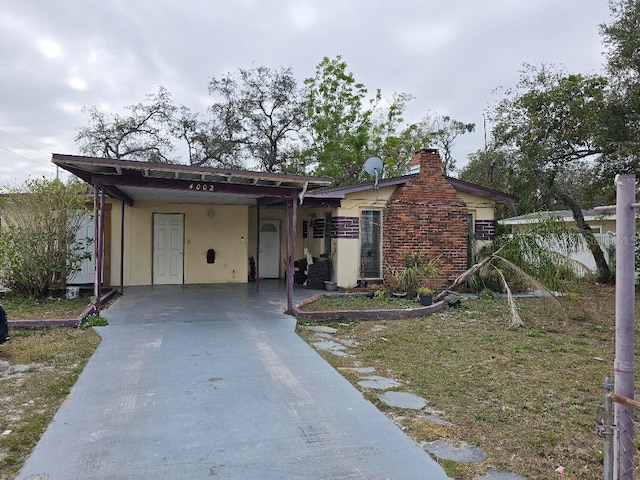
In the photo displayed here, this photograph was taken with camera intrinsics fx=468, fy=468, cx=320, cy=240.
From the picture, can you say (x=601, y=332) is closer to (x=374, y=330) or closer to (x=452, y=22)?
(x=374, y=330)

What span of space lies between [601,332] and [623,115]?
807 centimetres

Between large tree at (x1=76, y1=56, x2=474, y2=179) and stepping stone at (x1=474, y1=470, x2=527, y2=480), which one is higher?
large tree at (x1=76, y1=56, x2=474, y2=179)

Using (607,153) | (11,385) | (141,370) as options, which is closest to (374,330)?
(141,370)

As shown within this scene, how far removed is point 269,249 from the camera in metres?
14.8

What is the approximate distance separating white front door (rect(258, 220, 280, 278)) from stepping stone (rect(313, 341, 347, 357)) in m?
8.12

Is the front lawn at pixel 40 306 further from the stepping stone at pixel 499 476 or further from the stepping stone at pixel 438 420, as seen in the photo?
the stepping stone at pixel 499 476

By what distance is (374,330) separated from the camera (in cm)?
771

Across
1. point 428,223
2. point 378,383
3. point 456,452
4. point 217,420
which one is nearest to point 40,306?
point 217,420

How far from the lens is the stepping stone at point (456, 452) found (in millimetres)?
3285

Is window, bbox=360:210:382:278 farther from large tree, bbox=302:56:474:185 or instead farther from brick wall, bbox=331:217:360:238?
large tree, bbox=302:56:474:185

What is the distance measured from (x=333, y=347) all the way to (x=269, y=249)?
851cm

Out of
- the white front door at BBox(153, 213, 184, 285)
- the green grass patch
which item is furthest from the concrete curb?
the white front door at BBox(153, 213, 184, 285)

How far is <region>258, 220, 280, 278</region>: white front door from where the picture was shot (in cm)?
1463

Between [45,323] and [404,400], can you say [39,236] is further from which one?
[404,400]
